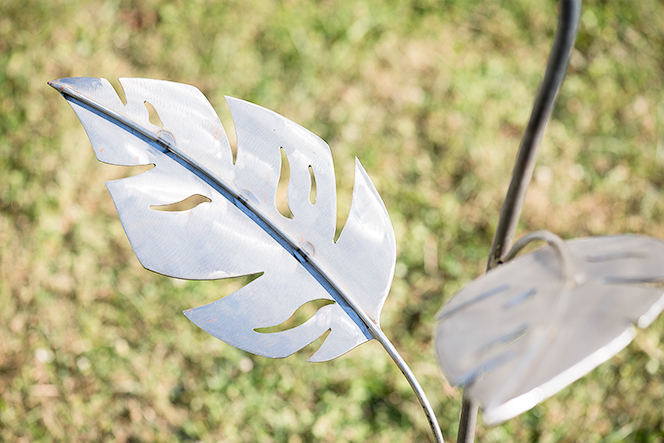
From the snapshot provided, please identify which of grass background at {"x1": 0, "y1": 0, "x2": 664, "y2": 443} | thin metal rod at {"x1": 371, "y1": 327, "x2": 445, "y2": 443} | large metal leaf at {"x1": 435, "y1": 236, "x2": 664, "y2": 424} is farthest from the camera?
grass background at {"x1": 0, "y1": 0, "x2": 664, "y2": 443}

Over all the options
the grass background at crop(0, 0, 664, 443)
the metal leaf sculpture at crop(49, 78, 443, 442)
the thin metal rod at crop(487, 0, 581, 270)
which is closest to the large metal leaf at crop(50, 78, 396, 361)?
the metal leaf sculpture at crop(49, 78, 443, 442)

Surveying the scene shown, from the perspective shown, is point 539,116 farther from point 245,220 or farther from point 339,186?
point 339,186

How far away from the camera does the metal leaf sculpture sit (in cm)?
63

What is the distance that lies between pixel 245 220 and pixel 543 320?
1.27 feet

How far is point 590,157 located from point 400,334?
1.11 metres

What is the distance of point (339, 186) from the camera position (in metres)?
1.95

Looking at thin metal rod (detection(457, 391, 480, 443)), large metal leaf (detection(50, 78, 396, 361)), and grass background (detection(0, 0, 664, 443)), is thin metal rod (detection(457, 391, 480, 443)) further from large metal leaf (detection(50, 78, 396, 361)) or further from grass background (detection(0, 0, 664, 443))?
grass background (detection(0, 0, 664, 443))

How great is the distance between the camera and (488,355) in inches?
16.3

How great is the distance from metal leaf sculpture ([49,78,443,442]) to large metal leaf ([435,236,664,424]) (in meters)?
0.21

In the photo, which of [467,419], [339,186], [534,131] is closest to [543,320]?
[534,131]

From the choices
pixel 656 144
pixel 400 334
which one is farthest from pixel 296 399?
pixel 656 144

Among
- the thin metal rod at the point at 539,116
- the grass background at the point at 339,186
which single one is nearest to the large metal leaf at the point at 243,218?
the thin metal rod at the point at 539,116

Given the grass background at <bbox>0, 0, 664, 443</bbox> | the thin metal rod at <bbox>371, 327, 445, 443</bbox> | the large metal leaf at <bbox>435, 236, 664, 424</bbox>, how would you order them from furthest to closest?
1. the grass background at <bbox>0, 0, 664, 443</bbox>
2. the thin metal rod at <bbox>371, 327, 445, 443</bbox>
3. the large metal leaf at <bbox>435, 236, 664, 424</bbox>

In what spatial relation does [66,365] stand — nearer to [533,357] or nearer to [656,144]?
[533,357]
